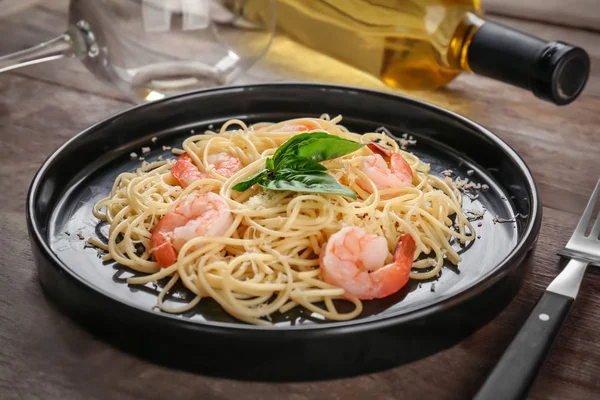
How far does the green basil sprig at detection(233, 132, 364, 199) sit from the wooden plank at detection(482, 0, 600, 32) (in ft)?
6.45

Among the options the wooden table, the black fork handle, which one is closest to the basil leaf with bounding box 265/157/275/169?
the wooden table

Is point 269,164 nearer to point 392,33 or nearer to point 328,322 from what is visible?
point 328,322

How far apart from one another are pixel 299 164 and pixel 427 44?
1.09 meters

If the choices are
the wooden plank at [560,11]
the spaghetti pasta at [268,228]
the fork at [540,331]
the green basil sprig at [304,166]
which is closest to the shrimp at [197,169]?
the spaghetti pasta at [268,228]

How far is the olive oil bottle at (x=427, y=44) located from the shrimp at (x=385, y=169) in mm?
676

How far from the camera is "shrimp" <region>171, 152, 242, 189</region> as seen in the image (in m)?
1.95

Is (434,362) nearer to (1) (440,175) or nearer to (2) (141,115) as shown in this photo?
(1) (440,175)

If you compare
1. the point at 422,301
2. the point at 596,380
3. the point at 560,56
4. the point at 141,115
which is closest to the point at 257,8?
the point at 141,115

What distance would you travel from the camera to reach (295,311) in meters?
1.56

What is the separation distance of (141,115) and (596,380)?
1.39 metres

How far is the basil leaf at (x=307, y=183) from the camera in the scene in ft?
5.53

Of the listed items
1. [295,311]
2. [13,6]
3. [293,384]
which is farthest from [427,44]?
[13,6]

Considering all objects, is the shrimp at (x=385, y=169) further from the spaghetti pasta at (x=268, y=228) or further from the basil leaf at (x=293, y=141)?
the basil leaf at (x=293, y=141)

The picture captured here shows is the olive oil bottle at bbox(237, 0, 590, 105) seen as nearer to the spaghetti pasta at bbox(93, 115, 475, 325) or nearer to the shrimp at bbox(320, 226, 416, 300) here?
the spaghetti pasta at bbox(93, 115, 475, 325)
